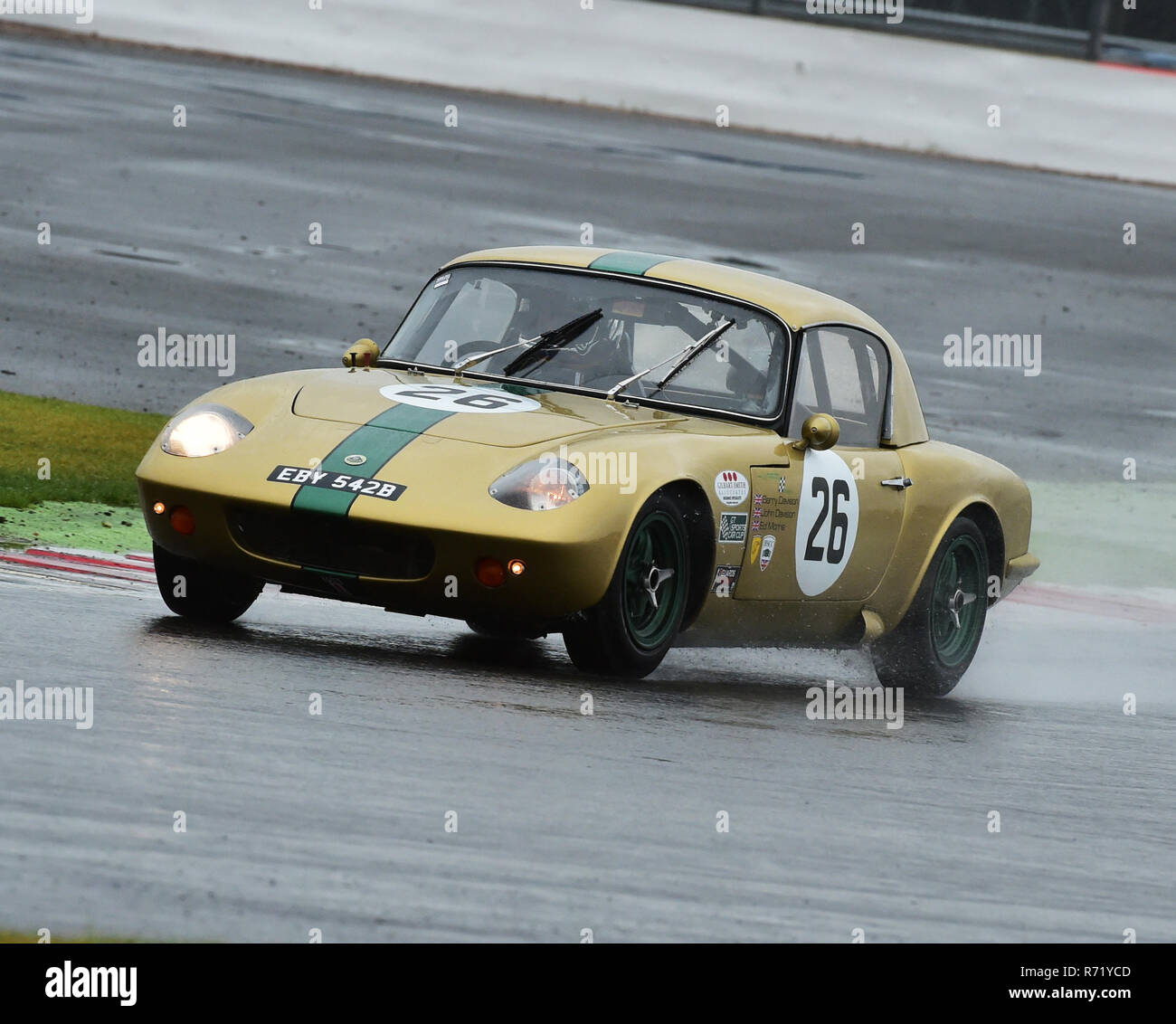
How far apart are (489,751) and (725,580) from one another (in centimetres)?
188

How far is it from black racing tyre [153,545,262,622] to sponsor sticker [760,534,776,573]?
171cm

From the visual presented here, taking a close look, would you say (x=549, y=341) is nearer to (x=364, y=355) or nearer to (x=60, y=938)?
(x=364, y=355)

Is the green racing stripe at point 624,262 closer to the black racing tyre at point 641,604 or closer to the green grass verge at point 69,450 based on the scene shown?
the black racing tyre at point 641,604

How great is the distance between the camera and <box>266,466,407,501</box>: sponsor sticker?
7.26 metres

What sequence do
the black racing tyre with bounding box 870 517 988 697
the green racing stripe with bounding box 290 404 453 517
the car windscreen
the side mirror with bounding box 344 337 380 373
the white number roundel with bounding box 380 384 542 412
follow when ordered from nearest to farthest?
the green racing stripe with bounding box 290 404 453 517
the white number roundel with bounding box 380 384 542 412
the car windscreen
the side mirror with bounding box 344 337 380 373
the black racing tyre with bounding box 870 517 988 697

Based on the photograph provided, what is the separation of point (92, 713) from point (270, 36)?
19092 mm

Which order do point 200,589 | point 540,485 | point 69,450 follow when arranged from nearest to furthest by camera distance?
point 540,485 → point 200,589 → point 69,450

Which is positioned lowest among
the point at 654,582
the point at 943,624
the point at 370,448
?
the point at 943,624

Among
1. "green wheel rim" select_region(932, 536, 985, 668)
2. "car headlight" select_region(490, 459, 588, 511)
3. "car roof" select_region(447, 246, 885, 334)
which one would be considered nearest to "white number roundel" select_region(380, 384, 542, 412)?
"car headlight" select_region(490, 459, 588, 511)

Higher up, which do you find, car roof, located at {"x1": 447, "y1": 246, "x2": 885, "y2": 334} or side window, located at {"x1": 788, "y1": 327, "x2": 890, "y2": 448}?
car roof, located at {"x1": 447, "y1": 246, "x2": 885, "y2": 334}

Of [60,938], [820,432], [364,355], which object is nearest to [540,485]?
[820,432]

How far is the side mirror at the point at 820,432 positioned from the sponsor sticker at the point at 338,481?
5.62 feet

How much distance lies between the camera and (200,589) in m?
8.05

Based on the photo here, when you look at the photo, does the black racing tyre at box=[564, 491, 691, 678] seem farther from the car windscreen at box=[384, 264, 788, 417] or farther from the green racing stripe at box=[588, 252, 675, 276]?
the green racing stripe at box=[588, 252, 675, 276]
